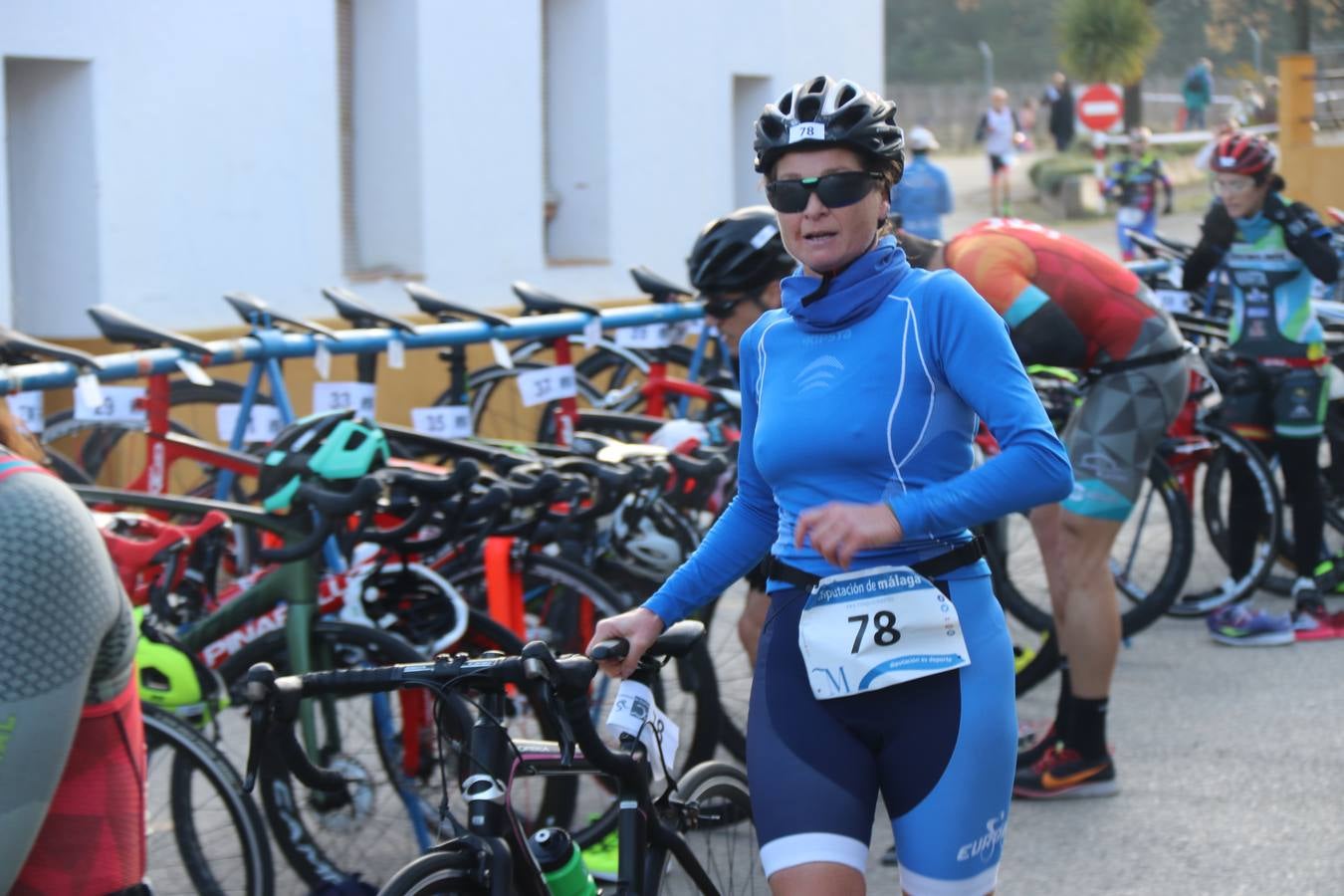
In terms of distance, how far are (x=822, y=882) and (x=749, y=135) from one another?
12.7 meters

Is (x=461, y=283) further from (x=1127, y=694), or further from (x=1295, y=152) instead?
(x=1295, y=152)

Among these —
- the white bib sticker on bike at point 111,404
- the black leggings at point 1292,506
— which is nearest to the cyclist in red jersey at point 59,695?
the white bib sticker on bike at point 111,404

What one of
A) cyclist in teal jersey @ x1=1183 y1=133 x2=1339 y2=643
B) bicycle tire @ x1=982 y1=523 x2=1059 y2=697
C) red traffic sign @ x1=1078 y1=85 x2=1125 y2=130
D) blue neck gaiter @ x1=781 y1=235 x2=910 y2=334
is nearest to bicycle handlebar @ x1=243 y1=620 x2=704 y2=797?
blue neck gaiter @ x1=781 y1=235 x2=910 y2=334

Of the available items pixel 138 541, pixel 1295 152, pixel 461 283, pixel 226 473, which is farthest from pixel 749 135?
pixel 138 541

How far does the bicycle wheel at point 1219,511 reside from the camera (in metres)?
7.68

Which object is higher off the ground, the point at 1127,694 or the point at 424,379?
the point at 424,379

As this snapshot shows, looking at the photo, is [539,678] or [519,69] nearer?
[539,678]

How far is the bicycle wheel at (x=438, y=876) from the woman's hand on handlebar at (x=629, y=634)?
45cm

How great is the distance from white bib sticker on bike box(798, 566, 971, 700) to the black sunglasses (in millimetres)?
606

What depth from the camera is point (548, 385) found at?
23.0ft

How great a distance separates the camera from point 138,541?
4348 millimetres

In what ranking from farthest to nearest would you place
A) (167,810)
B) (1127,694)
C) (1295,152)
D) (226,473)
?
(1295,152) → (1127,694) → (226,473) → (167,810)

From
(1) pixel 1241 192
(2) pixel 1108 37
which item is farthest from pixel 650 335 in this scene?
(2) pixel 1108 37

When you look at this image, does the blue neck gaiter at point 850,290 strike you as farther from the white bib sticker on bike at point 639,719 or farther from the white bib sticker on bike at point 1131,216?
the white bib sticker on bike at point 1131,216
